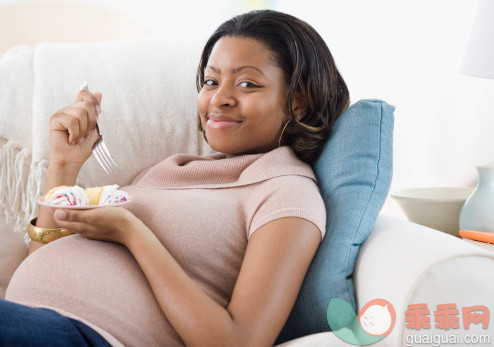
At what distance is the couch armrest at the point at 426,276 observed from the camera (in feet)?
2.66

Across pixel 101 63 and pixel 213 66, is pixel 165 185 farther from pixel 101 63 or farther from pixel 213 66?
pixel 101 63

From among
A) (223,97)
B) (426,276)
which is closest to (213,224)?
(223,97)

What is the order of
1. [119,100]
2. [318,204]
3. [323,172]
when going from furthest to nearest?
[119,100] → [323,172] → [318,204]

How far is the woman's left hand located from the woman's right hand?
0.31 metres

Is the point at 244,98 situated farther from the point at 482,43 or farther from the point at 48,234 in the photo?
the point at 482,43

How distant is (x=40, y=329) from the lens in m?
0.77

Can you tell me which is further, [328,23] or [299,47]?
[328,23]

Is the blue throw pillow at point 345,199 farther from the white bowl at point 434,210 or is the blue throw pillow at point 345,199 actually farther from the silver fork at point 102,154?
the silver fork at point 102,154

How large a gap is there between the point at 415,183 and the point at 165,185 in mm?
1562

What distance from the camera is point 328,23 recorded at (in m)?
2.54

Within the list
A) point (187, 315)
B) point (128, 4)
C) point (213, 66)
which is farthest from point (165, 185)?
point (128, 4)

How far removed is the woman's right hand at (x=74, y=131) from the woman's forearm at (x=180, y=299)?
359mm

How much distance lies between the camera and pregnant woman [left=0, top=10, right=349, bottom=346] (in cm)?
87

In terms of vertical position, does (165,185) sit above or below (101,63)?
below
